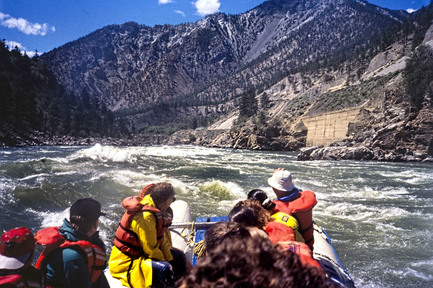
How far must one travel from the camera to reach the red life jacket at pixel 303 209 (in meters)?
3.43

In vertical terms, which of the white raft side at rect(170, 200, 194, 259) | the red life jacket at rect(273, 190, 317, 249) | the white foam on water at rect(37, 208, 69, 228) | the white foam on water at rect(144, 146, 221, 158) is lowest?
the white foam on water at rect(144, 146, 221, 158)

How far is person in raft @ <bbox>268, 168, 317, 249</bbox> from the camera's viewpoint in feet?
11.3

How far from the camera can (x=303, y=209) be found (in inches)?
135

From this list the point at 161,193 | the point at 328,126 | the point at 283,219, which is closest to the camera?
the point at 283,219

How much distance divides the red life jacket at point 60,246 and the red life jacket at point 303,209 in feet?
7.34

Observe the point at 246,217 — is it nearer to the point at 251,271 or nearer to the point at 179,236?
the point at 251,271

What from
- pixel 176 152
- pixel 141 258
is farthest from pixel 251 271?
pixel 176 152

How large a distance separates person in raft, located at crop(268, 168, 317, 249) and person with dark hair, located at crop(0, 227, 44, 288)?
2.70 m

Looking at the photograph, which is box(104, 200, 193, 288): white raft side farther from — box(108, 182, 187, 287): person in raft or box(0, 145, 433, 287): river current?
box(0, 145, 433, 287): river current

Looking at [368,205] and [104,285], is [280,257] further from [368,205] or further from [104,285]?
[368,205]

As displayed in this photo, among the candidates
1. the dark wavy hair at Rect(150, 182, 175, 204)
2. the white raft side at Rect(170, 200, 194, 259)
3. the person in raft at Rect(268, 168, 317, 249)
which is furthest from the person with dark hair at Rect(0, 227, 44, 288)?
the white raft side at Rect(170, 200, 194, 259)

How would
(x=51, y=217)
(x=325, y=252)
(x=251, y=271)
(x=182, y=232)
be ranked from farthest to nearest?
(x=51, y=217), (x=182, y=232), (x=325, y=252), (x=251, y=271)

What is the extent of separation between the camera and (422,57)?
159ft

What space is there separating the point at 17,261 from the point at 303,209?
10.1ft
